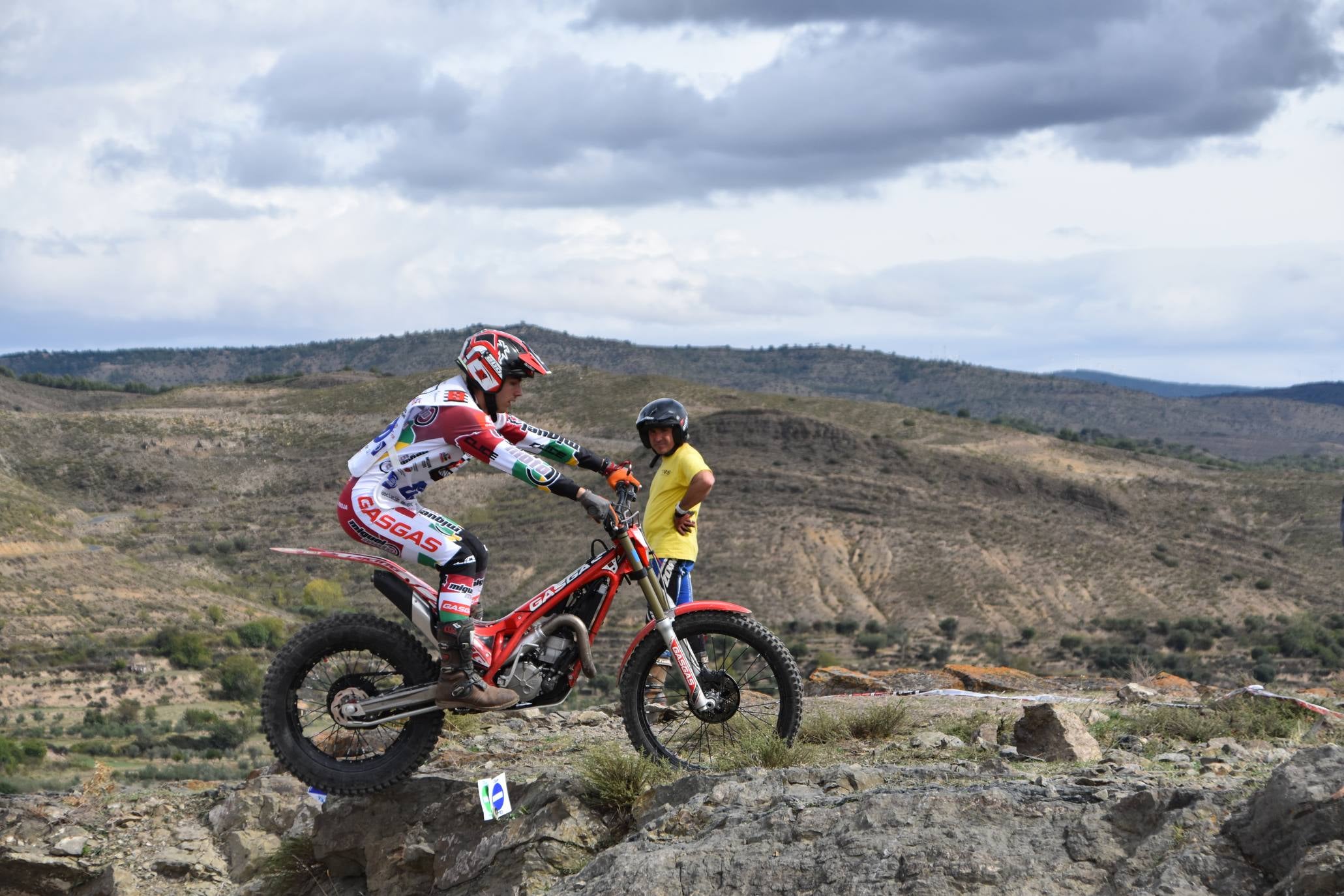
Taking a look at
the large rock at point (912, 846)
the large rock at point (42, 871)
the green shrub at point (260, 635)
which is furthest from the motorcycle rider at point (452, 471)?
the green shrub at point (260, 635)

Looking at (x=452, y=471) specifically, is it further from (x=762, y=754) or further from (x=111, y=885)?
(x=111, y=885)

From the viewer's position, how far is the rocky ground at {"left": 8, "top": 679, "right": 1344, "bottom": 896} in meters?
4.80

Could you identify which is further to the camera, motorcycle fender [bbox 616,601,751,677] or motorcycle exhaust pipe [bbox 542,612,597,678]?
motorcycle fender [bbox 616,601,751,677]

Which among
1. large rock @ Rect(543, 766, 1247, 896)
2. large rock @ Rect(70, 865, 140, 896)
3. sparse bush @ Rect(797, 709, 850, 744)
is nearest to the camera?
large rock @ Rect(543, 766, 1247, 896)

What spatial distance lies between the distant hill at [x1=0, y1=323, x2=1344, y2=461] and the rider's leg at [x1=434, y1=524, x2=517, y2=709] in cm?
13343

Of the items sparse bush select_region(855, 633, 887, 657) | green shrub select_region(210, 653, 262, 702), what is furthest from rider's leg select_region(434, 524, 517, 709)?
sparse bush select_region(855, 633, 887, 657)

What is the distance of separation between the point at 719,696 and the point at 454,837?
172 cm

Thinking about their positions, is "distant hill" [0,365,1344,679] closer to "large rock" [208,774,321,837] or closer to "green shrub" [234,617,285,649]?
"green shrub" [234,617,285,649]

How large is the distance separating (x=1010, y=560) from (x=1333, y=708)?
142ft

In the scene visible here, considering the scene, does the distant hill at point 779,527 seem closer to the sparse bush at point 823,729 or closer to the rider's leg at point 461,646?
the sparse bush at point 823,729

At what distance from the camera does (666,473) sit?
856 cm

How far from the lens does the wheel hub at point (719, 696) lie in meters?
7.11

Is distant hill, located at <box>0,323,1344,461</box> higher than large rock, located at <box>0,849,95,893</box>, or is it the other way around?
distant hill, located at <box>0,323,1344,461</box>

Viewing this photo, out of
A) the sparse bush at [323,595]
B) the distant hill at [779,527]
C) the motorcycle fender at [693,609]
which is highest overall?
the motorcycle fender at [693,609]
